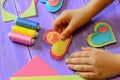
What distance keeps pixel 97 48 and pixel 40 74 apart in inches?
6.9

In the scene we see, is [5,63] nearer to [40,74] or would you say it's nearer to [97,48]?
[40,74]

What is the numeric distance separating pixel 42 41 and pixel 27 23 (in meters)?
0.07

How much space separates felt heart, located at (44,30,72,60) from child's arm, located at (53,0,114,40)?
0.02m

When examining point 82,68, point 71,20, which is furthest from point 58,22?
point 82,68

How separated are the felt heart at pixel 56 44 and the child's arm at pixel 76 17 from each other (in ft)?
0.06

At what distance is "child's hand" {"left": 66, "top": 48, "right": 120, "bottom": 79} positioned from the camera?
2.09ft

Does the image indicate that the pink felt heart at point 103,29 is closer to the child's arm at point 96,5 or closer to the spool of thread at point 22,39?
the child's arm at point 96,5

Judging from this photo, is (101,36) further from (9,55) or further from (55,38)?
(9,55)

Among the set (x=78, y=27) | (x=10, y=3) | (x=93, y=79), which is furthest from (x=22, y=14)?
(x=93, y=79)

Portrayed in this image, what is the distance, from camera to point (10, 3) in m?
0.81

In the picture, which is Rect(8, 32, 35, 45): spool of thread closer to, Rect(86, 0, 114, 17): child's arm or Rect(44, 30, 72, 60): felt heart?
Rect(44, 30, 72, 60): felt heart

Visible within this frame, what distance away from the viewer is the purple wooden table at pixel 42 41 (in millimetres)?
686

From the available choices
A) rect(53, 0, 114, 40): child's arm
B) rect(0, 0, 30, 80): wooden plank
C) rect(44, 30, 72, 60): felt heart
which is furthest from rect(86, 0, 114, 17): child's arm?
rect(0, 0, 30, 80): wooden plank

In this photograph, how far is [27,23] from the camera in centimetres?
72
